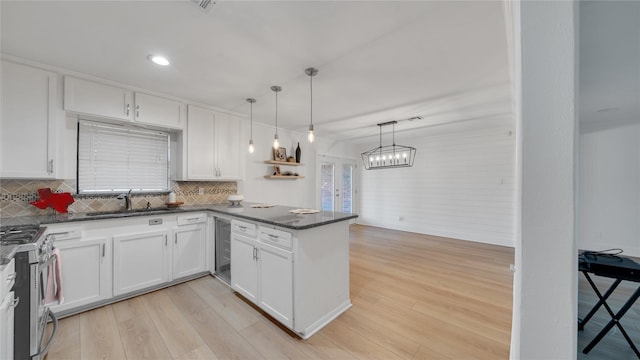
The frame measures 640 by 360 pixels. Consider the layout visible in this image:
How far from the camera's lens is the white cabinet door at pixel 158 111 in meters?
2.86

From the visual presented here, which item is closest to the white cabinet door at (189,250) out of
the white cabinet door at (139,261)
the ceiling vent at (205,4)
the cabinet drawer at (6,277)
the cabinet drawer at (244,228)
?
the white cabinet door at (139,261)

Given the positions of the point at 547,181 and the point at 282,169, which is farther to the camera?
the point at 282,169

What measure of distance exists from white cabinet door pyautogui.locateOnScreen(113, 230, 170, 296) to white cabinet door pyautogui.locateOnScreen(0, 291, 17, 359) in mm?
1186

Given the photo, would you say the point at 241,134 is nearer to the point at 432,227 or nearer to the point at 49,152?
the point at 49,152

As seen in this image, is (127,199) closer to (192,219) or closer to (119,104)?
(192,219)

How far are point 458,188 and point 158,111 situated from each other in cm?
566

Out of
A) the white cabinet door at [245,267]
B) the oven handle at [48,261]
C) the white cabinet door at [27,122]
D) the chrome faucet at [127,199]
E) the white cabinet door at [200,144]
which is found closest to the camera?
the oven handle at [48,261]

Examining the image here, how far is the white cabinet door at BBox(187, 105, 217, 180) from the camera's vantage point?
10.8ft

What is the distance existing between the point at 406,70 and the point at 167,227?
3231 mm

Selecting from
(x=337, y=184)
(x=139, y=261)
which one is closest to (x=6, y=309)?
(x=139, y=261)

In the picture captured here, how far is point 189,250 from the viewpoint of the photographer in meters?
2.95

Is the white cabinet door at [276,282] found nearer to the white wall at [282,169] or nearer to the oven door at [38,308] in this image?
the oven door at [38,308]

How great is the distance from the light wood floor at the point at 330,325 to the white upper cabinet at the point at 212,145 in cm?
150

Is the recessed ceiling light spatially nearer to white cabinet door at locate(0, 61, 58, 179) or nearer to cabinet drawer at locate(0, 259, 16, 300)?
white cabinet door at locate(0, 61, 58, 179)
